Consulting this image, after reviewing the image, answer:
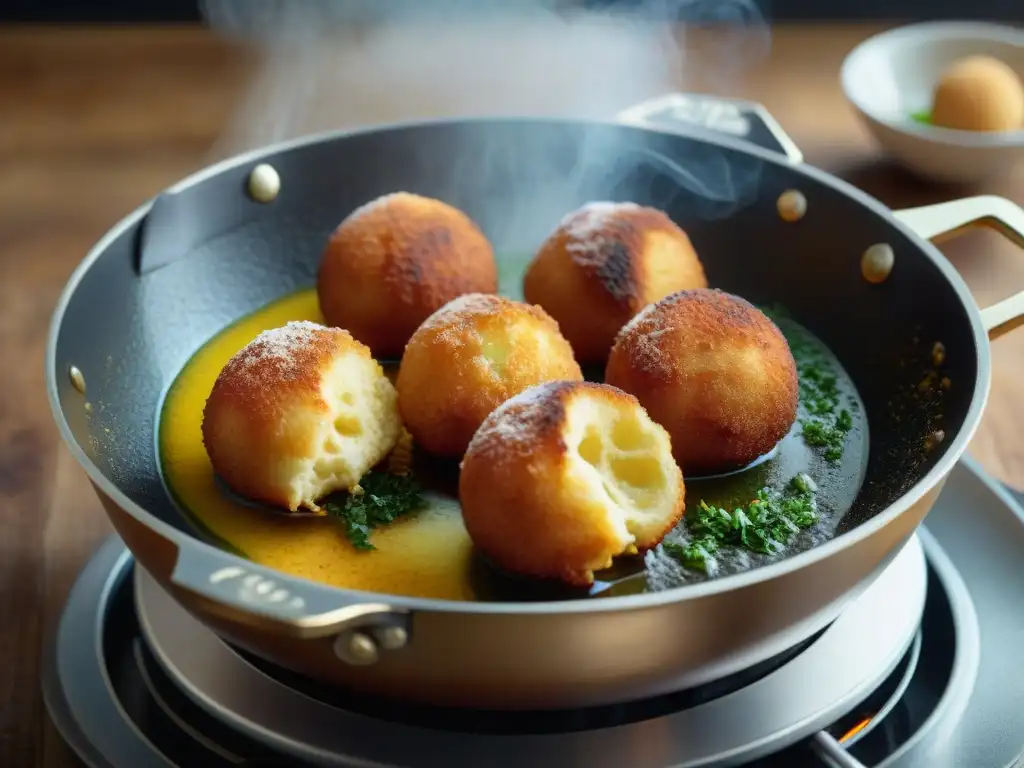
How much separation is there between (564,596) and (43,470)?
0.62 metres

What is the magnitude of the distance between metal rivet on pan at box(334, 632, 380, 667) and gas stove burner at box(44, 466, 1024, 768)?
0.51 ft

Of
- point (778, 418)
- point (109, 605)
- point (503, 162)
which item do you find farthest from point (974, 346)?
point (109, 605)

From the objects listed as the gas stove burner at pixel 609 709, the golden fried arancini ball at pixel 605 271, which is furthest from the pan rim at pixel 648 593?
the golden fried arancini ball at pixel 605 271

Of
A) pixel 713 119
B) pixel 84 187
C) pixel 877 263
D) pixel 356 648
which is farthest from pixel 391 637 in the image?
pixel 84 187

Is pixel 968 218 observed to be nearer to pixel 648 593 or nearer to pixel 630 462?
pixel 630 462

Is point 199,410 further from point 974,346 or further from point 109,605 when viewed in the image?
point 974,346

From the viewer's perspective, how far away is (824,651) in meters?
0.86

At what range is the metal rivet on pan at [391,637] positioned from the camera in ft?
2.08

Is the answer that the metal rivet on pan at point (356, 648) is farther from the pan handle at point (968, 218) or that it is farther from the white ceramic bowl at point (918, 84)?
the white ceramic bowl at point (918, 84)

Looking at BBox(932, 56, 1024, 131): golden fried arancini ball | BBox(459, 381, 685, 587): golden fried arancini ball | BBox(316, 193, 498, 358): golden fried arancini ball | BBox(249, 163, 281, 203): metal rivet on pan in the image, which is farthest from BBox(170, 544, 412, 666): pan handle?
BBox(932, 56, 1024, 131): golden fried arancini ball

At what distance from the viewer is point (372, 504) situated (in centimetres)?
89

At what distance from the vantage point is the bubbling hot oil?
82 cm

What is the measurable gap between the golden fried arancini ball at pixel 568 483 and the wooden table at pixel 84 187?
0.38m

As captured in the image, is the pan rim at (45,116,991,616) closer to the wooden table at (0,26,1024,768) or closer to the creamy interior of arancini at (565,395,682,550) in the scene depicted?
the creamy interior of arancini at (565,395,682,550)
